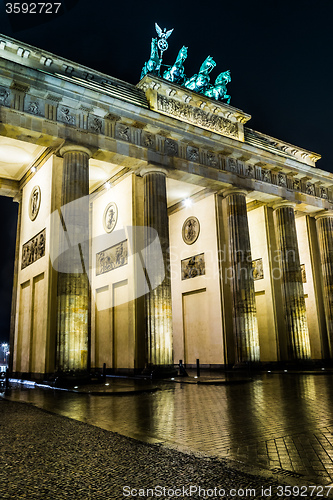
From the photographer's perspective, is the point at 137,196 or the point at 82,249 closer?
the point at 82,249

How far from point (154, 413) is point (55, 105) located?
14.1 metres

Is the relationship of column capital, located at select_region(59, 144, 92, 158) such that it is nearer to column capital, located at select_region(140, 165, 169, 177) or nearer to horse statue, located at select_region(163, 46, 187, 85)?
column capital, located at select_region(140, 165, 169, 177)

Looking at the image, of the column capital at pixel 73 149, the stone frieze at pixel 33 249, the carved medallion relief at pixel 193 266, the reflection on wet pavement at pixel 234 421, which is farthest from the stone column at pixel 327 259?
the stone frieze at pixel 33 249

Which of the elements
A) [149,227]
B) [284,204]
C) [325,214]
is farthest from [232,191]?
[325,214]

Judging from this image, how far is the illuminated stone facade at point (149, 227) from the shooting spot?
1705 cm

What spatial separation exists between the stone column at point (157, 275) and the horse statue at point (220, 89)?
8.23 meters

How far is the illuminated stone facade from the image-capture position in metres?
17.0

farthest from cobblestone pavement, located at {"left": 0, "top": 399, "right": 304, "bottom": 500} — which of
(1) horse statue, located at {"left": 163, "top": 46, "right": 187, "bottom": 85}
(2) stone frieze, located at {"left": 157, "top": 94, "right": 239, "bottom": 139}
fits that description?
(1) horse statue, located at {"left": 163, "top": 46, "right": 187, "bottom": 85}

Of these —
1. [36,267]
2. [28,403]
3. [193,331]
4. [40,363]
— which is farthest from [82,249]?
[193,331]

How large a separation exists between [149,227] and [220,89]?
37.7 feet

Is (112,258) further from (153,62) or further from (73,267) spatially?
(153,62)

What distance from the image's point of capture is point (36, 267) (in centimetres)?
1966

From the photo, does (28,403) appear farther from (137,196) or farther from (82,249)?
(137,196)

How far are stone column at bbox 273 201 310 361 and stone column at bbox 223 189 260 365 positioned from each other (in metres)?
3.28
